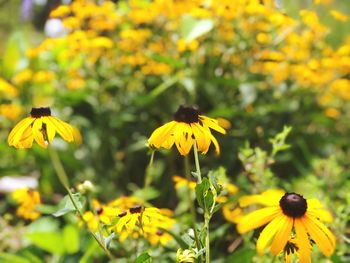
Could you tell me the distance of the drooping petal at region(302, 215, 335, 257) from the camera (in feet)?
2.56

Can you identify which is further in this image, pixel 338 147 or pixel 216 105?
pixel 338 147

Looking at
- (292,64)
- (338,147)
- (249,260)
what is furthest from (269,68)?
(249,260)

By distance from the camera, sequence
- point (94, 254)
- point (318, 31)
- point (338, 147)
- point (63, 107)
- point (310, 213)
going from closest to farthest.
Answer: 1. point (310, 213)
2. point (94, 254)
3. point (318, 31)
4. point (63, 107)
5. point (338, 147)

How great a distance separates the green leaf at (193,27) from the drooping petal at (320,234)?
152 centimetres

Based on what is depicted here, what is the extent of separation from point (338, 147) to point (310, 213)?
2.42 meters

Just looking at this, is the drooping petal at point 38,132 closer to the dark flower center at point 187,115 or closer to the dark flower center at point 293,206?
the dark flower center at point 187,115

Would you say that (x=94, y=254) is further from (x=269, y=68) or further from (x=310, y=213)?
(x=269, y=68)

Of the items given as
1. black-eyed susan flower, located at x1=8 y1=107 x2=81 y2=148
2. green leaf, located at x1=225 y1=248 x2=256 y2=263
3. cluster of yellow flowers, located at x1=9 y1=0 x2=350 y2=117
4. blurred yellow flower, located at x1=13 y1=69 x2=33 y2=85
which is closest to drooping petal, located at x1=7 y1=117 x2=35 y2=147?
black-eyed susan flower, located at x1=8 y1=107 x2=81 y2=148

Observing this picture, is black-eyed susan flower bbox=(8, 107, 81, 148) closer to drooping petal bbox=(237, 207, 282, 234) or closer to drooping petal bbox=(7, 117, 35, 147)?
drooping petal bbox=(7, 117, 35, 147)

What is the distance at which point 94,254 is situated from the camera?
63.5 inches

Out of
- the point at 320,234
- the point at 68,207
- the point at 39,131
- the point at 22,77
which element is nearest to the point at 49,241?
the point at 68,207

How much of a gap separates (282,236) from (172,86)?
1884 millimetres

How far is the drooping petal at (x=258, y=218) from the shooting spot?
78cm

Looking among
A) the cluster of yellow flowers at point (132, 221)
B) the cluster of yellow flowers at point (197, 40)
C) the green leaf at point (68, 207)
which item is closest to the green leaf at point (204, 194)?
the cluster of yellow flowers at point (132, 221)
